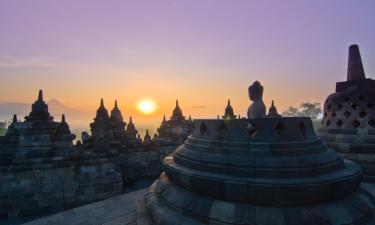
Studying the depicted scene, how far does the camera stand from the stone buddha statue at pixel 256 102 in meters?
5.06

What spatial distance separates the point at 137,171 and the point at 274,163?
12.6 metres

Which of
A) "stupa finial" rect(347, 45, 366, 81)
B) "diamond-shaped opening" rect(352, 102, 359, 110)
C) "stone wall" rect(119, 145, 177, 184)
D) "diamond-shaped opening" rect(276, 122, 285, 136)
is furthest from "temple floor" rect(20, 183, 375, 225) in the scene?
"stone wall" rect(119, 145, 177, 184)

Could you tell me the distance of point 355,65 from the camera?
8820mm

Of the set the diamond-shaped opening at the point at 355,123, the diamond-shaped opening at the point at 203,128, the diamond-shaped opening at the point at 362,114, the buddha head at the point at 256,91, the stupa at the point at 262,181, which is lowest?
the stupa at the point at 262,181

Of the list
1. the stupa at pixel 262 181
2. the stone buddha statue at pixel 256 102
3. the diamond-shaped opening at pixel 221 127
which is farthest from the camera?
the stone buddha statue at pixel 256 102

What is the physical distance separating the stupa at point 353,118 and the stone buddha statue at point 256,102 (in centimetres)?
503

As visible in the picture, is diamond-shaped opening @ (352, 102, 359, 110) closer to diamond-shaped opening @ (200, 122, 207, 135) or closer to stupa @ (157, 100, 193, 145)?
diamond-shaped opening @ (200, 122, 207, 135)

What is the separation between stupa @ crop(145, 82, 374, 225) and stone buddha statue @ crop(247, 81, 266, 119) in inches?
34.4

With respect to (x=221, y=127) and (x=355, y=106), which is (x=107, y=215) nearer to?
(x=221, y=127)

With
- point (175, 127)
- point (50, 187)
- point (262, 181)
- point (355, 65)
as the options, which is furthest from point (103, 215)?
point (175, 127)

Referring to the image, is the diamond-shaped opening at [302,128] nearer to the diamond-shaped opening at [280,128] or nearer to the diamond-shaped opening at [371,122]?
the diamond-shaped opening at [280,128]

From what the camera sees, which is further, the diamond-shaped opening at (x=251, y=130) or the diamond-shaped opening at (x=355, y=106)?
the diamond-shaped opening at (x=355, y=106)

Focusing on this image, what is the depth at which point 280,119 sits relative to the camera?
4152mm

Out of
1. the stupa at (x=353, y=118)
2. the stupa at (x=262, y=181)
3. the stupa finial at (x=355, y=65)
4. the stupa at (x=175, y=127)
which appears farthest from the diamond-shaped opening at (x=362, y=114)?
the stupa at (x=175, y=127)
